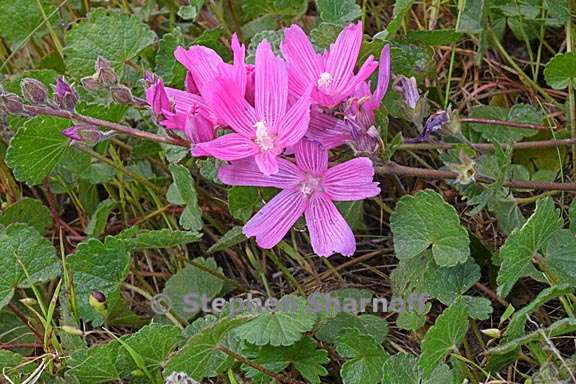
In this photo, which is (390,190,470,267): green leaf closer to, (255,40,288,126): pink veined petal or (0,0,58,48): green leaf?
(255,40,288,126): pink veined petal

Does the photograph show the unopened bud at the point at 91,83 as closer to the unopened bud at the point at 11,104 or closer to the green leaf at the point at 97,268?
the unopened bud at the point at 11,104

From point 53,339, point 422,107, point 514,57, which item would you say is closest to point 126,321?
point 53,339

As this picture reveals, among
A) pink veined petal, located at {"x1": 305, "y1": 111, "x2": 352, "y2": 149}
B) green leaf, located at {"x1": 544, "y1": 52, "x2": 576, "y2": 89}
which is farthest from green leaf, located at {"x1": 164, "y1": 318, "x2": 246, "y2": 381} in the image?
green leaf, located at {"x1": 544, "y1": 52, "x2": 576, "y2": 89}

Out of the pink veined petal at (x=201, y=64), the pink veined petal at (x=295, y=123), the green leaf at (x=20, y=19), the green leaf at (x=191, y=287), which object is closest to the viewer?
the pink veined petal at (x=295, y=123)

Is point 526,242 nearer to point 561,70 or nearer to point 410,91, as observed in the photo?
point 410,91

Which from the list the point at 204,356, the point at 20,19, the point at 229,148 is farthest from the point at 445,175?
the point at 20,19

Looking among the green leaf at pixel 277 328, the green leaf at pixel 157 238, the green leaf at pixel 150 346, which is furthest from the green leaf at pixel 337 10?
the green leaf at pixel 150 346
